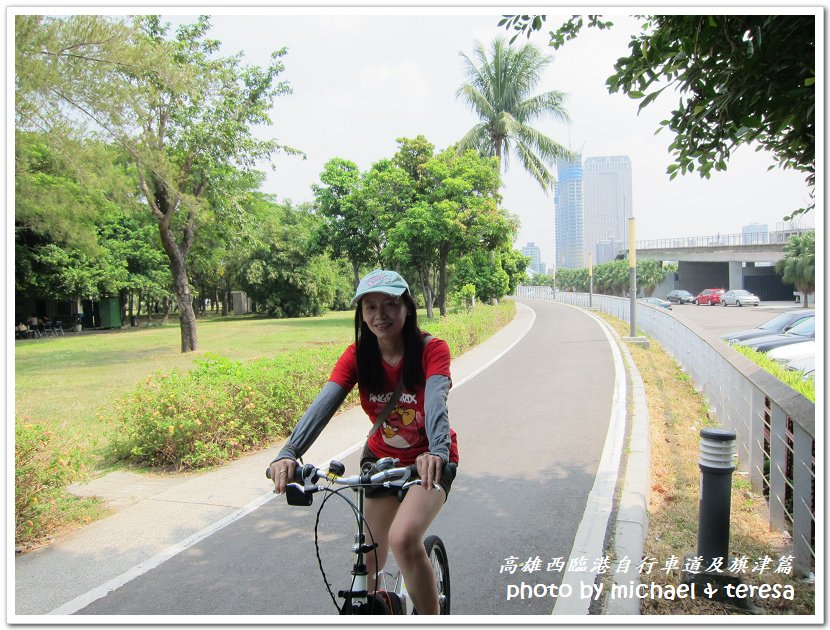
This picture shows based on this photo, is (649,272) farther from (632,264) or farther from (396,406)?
(396,406)

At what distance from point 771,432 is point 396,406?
304 cm

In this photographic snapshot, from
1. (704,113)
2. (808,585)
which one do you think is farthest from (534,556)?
(704,113)

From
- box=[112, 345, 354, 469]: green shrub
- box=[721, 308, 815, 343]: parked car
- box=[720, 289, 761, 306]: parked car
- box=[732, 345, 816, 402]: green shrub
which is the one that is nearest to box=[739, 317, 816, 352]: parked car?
box=[721, 308, 815, 343]: parked car

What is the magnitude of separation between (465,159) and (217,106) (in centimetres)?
914

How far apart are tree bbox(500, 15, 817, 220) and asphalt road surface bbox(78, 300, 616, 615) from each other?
2.84 m

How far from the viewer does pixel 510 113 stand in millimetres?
26375

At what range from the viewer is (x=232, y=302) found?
59.0 meters

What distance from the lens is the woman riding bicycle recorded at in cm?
248

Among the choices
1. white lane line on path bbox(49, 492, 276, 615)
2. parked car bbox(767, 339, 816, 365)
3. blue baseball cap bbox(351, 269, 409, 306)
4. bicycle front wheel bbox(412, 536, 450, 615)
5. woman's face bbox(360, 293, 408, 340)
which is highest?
blue baseball cap bbox(351, 269, 409, 306)

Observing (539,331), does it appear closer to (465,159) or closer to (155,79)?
(465,159)

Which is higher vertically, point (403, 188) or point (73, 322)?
point (403, 188)

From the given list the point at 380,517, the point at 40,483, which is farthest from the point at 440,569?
the point at 40,483

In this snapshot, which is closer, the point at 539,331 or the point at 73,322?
the point at 539,331

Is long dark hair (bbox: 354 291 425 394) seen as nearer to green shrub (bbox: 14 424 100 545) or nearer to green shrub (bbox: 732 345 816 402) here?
green shrub (bbox: 14 424 100 545)
